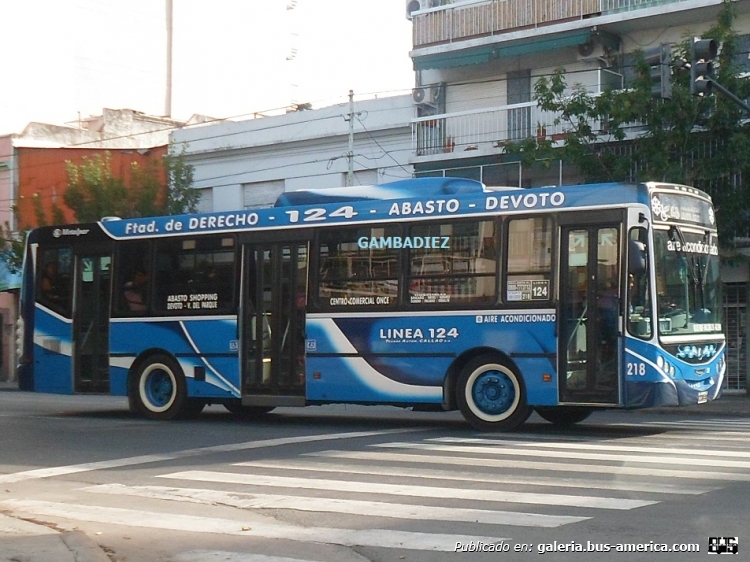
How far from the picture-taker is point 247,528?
8.10 metres

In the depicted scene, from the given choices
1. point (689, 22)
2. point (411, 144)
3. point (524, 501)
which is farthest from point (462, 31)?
point (524, 501)

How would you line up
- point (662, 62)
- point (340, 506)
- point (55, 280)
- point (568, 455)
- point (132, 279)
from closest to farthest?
point (340, 506) → point (568, 455) → point (662, 62) → point (132, 279) → point (55, 280)

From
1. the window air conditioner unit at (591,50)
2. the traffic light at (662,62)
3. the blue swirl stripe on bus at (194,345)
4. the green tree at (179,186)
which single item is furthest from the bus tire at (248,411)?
the green tree at (179,186)

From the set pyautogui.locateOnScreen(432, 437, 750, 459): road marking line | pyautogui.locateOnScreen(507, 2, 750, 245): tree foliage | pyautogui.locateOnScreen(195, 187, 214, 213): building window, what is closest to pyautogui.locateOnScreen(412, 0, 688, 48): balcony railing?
pyautogui.locateOnScreen(507, 2, 750, 245): tree foliage

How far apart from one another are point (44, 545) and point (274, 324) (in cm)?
910

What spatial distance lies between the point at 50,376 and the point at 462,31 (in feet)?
52.1

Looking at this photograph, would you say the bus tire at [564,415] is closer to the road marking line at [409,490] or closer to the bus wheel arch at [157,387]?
the bus wheel arch at [157,387]

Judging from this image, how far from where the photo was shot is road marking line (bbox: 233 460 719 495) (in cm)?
958

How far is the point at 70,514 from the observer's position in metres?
8.95

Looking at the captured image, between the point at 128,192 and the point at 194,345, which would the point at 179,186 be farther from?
the point at 194,345

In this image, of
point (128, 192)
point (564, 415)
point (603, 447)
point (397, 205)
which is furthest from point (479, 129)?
point (603, 447)

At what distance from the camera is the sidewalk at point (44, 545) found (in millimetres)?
7082

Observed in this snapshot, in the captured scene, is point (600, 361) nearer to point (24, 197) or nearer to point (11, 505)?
point (11, 505)

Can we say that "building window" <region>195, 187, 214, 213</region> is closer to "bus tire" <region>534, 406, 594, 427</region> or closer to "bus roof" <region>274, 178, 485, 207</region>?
"bus roof" <region>274, 178, 485, 207</region>
